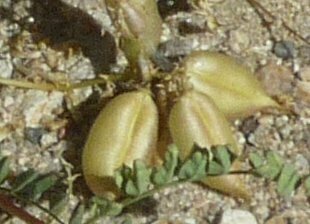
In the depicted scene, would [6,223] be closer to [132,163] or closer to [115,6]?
[132,163]

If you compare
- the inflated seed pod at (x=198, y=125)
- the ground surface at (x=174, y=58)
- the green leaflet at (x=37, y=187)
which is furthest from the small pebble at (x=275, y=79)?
the green leaflet at (x=37, y=187)

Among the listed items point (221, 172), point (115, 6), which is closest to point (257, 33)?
point (115, 6)

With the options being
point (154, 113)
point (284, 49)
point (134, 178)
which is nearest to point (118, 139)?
point (154, 113)

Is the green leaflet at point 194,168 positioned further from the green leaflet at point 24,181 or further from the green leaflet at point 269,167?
the green leaflet at point 24,181

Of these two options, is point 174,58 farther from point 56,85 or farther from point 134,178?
point 134,178

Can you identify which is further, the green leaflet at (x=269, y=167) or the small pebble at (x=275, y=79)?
the small pebble at (x=275, y=79)

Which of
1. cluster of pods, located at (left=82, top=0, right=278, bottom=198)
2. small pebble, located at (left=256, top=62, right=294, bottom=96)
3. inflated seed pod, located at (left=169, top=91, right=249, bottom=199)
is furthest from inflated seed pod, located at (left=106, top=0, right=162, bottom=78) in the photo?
small pebble, located at (left=256, top=62, right=294, bottom=96)

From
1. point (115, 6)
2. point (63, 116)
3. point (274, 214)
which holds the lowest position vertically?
point (274, 214)
